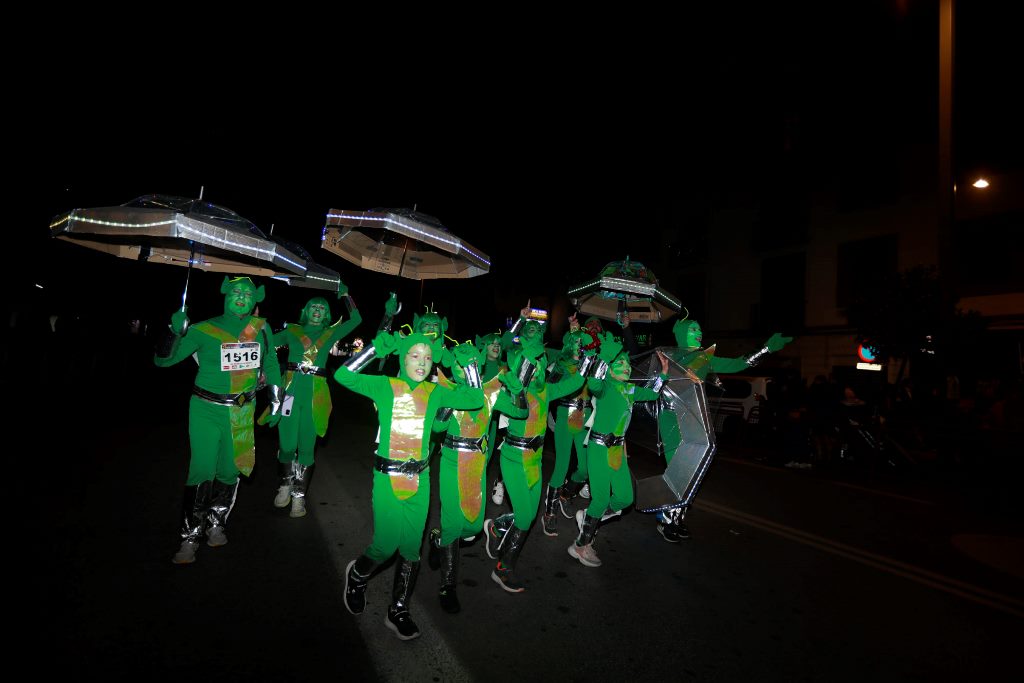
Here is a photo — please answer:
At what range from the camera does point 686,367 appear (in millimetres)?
5578

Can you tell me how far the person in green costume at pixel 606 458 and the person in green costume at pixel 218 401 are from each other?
9.54ft

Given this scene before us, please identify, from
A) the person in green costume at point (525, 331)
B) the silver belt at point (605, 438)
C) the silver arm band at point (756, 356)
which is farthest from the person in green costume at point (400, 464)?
the silver arm band at point (756, 356)

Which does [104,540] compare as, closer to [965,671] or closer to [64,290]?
[965,671]

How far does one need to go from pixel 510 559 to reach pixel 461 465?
902 millimetres

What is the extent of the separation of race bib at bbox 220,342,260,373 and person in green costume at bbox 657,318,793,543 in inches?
156

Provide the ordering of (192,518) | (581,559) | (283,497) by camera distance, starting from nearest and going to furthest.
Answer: (192,518) → (581,559) → (283,497)

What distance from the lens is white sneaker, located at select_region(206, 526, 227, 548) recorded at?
14.9ft

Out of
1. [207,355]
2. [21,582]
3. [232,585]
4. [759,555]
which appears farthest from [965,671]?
[21,582]

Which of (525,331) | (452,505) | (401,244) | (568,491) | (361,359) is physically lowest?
(568,491)

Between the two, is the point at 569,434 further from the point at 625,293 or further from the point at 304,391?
the point at 304,391

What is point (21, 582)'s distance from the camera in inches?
144

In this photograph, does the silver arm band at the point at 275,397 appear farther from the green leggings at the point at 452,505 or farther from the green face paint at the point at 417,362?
the green face paint at the point at 417,362

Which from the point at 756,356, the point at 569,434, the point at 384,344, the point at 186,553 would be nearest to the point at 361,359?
the point at 384,344

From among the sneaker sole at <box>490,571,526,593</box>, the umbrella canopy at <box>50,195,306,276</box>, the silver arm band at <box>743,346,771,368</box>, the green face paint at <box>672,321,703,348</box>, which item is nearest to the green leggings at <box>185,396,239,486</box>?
the umbrella canopy at <box>50,195,306,276</box>
